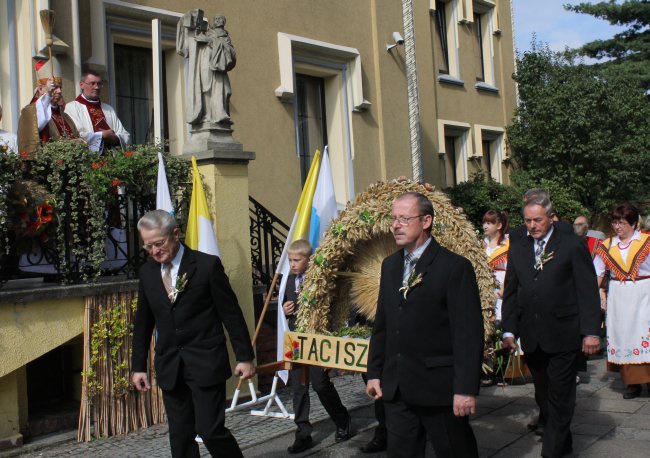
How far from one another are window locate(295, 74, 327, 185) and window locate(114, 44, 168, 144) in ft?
9.95

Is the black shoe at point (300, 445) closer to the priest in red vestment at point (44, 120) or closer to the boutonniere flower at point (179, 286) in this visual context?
the boutonniere flower at point (179, 286)

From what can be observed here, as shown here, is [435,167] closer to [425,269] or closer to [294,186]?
[294,186]

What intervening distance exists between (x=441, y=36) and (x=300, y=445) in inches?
528

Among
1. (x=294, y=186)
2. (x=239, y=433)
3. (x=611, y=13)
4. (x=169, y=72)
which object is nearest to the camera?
(x=239, y=433)

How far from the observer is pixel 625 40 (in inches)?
1062

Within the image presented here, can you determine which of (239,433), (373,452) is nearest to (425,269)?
(373,452)

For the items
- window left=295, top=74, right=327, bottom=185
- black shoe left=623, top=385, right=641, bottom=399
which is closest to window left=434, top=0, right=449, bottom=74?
window left=295, top=74, right=327, bottom=185

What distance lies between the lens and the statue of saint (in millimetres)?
8617

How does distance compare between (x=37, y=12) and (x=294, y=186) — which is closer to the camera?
(x=37, y=12)

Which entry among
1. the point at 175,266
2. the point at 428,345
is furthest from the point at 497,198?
the point at 428,345

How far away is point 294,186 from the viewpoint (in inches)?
509

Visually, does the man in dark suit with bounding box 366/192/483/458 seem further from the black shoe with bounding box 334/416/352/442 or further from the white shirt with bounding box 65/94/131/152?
the white shirt with bounding box 65/94/131/152

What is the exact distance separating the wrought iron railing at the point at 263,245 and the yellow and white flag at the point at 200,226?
2.27m

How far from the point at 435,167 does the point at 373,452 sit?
11.0m
